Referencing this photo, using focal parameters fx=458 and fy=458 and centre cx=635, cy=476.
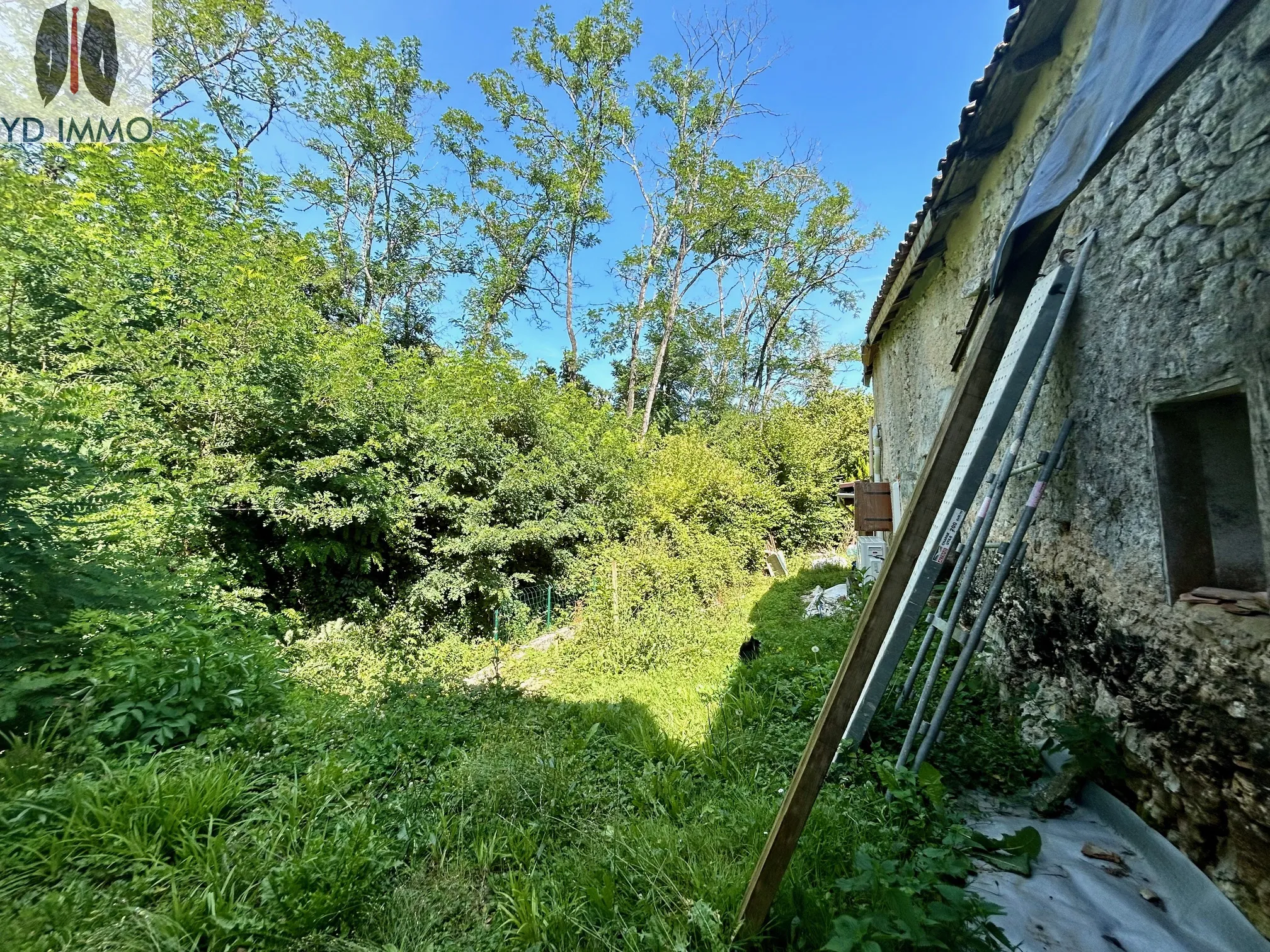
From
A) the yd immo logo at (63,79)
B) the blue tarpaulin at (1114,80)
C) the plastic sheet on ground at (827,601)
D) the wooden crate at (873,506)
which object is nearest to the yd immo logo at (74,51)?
the yd immo logo at (63,79)

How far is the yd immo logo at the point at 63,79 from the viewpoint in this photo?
6.06m

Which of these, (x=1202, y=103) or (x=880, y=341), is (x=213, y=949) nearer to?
(x=1202, y=103)

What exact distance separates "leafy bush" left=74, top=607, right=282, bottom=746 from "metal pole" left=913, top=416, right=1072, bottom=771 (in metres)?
3.87

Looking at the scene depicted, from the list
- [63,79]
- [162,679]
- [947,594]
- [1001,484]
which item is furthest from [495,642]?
[63,79]

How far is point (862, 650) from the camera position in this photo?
59.1 inches

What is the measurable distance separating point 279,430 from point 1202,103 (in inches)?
296

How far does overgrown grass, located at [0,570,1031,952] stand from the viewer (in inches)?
63.1

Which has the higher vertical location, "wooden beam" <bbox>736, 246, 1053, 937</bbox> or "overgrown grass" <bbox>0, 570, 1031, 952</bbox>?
"wooden beam" <bbox>736, 246, 1053, 937</bbox>

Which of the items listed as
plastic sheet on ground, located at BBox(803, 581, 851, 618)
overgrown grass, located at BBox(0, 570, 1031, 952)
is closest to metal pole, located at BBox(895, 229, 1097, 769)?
overgrown grass, located at BBox(0, 570, 1031, 952)

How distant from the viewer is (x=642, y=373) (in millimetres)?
17203

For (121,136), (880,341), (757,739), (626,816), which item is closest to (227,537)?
(121,136)

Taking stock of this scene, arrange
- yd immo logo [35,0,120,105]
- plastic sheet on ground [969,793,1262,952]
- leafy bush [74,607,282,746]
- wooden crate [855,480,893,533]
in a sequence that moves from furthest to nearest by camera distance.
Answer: yd immo logo [35,0,120,105]
wooden crate [855,480,893,533]
leafy bush [74,607,282,746]
plastic sheet on ground [969,793,1262,952]

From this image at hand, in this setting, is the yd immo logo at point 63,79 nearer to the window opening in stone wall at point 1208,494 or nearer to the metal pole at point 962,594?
the metal pole at point 962,594

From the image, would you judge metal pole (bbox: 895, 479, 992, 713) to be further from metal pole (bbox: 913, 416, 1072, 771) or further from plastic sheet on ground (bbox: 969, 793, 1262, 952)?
plastic sheet on ground (bbox: 969, 793, 1262, 952)
